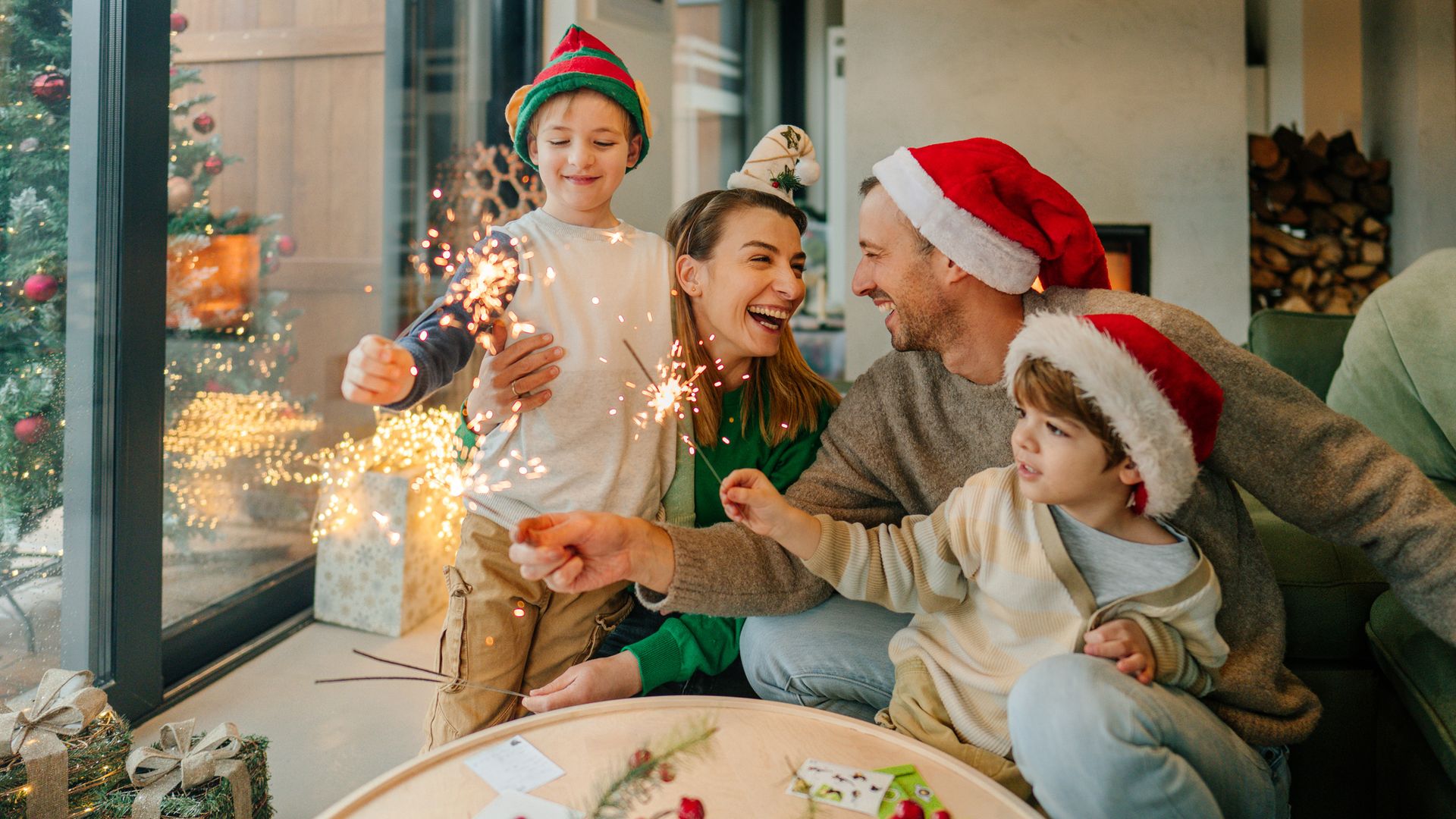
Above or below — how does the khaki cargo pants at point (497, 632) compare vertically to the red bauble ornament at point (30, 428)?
below

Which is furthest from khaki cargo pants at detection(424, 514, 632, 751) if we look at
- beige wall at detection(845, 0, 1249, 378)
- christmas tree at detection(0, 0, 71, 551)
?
beige wall at detection(845, 0, 1249, 378)

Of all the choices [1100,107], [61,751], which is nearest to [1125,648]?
[61,751]

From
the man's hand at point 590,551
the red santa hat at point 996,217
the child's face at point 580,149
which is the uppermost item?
the child's face at point 580,149

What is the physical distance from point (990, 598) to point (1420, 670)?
643 mm

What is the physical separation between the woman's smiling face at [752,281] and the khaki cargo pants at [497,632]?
489 millimetres

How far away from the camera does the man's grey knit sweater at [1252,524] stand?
1192 mm

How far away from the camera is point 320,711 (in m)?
1.99

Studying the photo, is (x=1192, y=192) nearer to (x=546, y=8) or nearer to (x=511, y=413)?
(x=546, y=8)

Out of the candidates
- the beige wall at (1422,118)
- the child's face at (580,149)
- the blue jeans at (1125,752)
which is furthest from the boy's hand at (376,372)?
the beige wall at (1422,118)

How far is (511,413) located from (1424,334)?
5.46 feet

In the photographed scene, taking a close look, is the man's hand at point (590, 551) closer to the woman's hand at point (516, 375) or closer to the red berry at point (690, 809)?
the woman's hand at point (516, 375)

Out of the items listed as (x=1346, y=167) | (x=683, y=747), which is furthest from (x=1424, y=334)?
(x=1346, y=167)

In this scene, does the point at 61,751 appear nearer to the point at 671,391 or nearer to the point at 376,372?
the point at 376,372

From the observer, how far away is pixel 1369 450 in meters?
1.21
